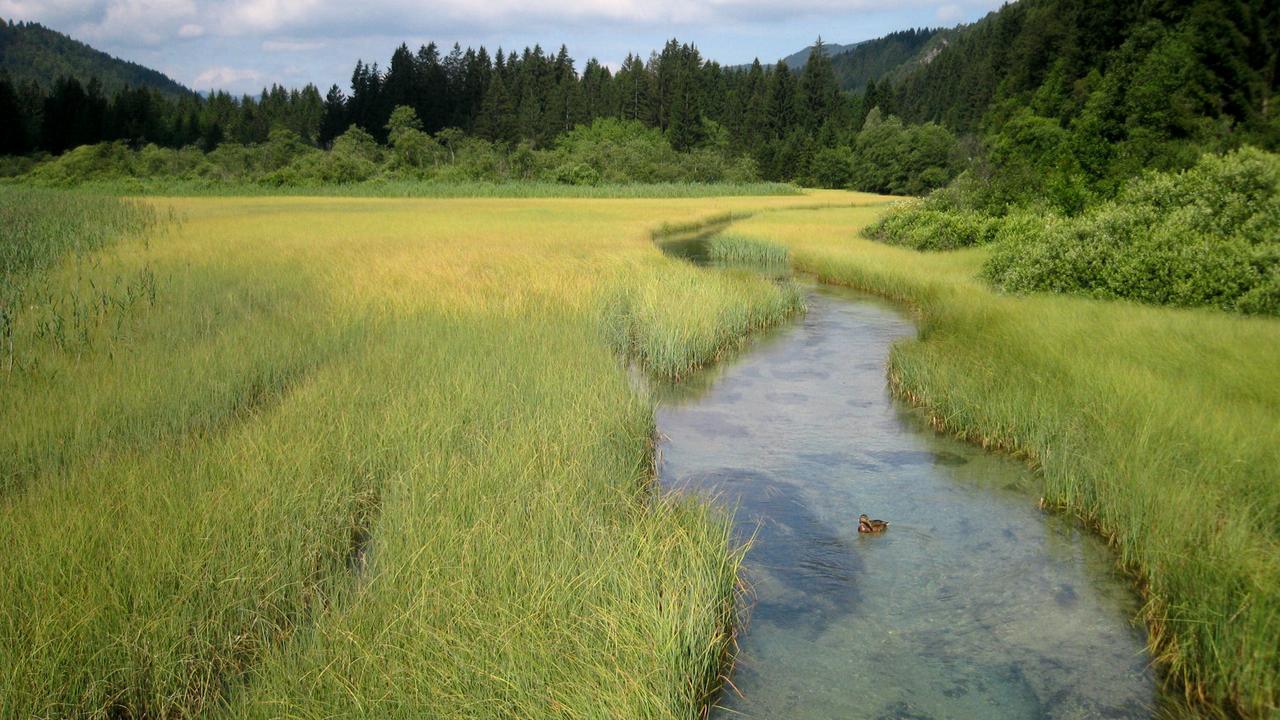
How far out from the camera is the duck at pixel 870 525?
6.50m

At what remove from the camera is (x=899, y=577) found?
19.2 feet

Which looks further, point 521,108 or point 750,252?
point 521,108

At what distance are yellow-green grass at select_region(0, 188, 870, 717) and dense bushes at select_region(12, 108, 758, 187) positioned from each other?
156 ft

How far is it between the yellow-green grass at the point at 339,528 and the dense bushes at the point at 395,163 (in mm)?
47400

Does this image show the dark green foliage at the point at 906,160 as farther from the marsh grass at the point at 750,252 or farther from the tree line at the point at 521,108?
the marsh grass at the point at 750,252

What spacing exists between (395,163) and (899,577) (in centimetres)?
6521

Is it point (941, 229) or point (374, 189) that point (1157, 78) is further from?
point (374, 189)

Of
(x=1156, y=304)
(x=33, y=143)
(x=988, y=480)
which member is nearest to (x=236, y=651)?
(x=988, y=480)

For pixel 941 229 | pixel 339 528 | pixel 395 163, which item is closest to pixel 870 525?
pixel 339 528

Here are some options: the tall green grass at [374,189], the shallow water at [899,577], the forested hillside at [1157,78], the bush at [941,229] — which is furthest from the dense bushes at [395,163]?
the shallow water at [899,577]

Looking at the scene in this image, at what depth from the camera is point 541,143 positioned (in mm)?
95062

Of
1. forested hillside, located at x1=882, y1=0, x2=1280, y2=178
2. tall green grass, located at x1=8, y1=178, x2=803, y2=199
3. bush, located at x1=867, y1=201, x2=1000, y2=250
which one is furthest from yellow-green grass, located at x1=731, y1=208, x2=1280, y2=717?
tall green grass, located at x1=8, y1=178, x2=803, y2=199

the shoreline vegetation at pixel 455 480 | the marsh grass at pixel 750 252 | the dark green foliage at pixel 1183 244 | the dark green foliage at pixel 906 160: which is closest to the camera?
the shoreline vegetation at pixel 455 480

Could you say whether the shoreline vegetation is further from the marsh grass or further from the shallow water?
the marsh grass
